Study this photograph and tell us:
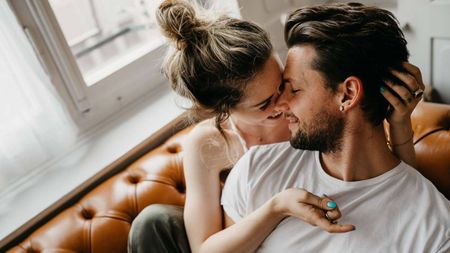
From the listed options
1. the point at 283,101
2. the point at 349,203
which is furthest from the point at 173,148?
the point at 349,203

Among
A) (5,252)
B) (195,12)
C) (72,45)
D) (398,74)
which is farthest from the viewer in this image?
(72,45)

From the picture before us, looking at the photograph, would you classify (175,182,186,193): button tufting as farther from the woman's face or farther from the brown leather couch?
the woman's face

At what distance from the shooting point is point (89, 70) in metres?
1.58

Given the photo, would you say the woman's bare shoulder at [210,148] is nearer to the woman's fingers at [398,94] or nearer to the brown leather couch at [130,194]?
the brown leather couch at [130,194]

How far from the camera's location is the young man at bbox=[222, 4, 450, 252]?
0.86 m

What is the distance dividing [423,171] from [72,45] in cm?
122

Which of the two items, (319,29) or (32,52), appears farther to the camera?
(32,52)

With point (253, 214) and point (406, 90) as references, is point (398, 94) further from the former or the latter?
point (253, 214)

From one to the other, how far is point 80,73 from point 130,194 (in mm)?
500

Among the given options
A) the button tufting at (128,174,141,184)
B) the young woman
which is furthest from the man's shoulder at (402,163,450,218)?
the button tufting at (128,174,141,184)

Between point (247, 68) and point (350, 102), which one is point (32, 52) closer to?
point (247, 68)

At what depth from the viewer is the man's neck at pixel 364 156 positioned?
0.94m

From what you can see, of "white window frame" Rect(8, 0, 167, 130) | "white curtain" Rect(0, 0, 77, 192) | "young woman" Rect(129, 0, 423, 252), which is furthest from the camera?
"white window frame" Rect(8, 0, 167, 130)

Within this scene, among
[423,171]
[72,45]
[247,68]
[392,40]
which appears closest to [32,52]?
[72,45]
